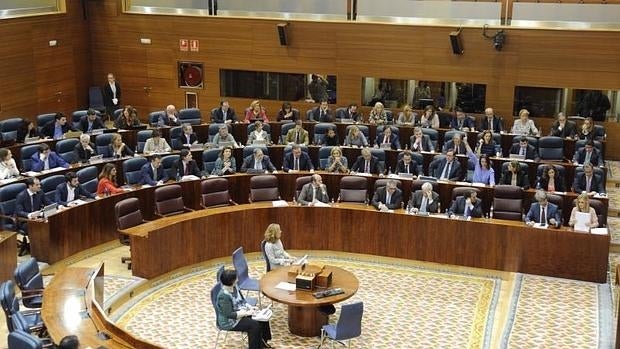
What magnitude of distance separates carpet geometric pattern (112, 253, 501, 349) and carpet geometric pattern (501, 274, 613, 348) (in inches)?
13.0

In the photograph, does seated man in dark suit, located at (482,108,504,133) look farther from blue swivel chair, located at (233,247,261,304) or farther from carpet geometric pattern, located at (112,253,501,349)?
blue swivel chair, located at (233,247,261,304)

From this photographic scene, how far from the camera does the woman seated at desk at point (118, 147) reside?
13.6m

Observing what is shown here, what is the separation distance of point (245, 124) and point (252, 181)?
3535mm

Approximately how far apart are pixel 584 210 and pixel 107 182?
22.6 ft

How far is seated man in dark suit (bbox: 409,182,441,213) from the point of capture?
11.7 meters

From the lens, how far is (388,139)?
14844 mm

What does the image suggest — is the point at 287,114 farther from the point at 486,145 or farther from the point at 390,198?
the point at 390,198

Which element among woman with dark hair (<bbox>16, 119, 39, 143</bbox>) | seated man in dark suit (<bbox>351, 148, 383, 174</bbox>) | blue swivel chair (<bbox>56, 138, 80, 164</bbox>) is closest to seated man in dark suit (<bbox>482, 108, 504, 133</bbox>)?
seated man in dark suit (<bbox>351, 148, 383, 174</bbox>)

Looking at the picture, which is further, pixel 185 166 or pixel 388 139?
pixel 388 139

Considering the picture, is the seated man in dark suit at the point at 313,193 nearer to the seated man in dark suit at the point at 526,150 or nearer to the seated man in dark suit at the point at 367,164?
the seated man in dark suit at the point at 367,164

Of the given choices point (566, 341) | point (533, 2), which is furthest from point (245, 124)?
point (566, 341)

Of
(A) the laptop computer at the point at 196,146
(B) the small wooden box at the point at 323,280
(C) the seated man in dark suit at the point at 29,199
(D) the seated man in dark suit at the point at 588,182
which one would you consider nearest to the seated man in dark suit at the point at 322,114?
(A) the laptop computer at the point at 196,146

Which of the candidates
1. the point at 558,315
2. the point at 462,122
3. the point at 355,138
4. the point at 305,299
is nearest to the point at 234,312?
the point at 305,299

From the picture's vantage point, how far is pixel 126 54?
19578 mm
